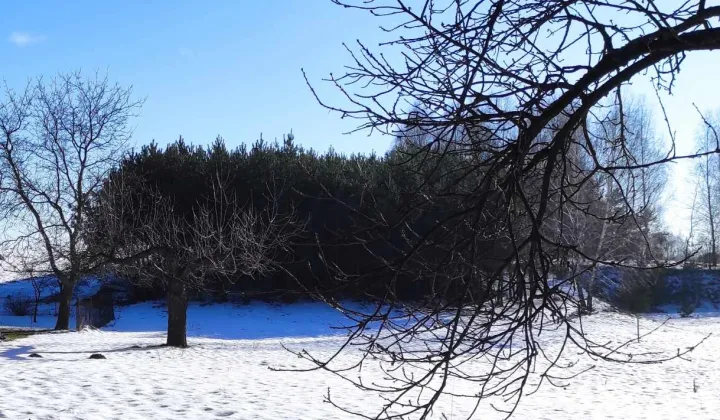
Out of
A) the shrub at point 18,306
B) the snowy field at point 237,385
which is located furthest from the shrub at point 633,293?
the shrub at point 18,306

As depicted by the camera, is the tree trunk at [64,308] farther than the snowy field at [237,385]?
Yes

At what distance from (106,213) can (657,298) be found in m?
23.2

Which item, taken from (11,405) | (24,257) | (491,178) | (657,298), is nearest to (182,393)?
(11,405)

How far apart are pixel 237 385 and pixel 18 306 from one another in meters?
20.4

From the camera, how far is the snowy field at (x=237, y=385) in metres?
8.31

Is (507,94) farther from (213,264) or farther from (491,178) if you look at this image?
(213,264)

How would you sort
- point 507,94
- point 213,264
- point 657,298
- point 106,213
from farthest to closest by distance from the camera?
point 657,298
point 106,213
point 213,264
point 507,94

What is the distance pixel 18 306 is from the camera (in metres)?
27.2

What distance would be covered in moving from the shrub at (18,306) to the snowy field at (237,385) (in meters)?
9.92

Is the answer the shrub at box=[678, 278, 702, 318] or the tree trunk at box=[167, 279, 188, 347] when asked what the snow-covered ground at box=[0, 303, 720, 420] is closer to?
the tree trunk at box=[167, 279, 188, 347]

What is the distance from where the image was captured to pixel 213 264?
15.1m

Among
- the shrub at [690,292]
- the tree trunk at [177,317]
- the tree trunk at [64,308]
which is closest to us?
the tree trunk at [177,317]

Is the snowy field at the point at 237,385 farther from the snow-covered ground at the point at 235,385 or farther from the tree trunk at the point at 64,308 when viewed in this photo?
the tree trunk at the point at 64,308

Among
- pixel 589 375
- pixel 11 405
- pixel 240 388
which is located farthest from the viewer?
pixel 589 375
